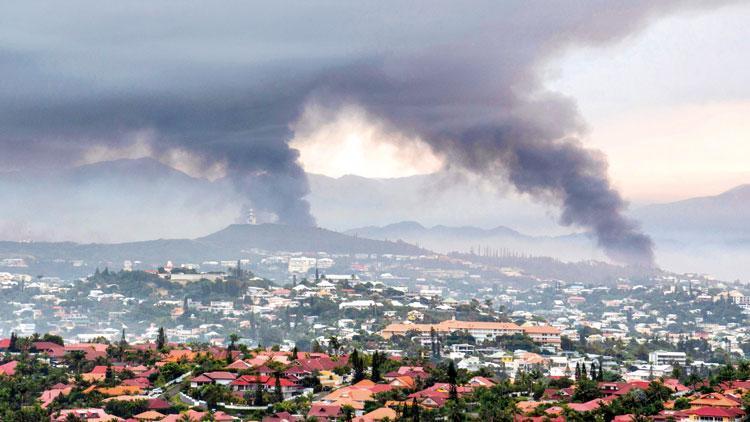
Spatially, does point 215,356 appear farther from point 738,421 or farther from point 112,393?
point 738,421

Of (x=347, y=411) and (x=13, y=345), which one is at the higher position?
(x=13, y=345)

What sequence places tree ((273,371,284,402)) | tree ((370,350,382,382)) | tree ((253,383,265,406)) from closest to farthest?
tree ((253,383,265,406)), tree ((273,371,284,402)), tree ((370,350,382,382))

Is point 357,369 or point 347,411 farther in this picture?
point 357,369

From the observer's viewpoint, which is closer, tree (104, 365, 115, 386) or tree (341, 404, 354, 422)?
tree (341, 404, 354, 422)

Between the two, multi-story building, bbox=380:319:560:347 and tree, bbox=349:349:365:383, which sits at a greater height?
multi-story building, bbox=380:319:560:347

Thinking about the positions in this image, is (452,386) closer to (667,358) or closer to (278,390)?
(278,390)

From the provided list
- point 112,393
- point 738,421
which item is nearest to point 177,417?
point 112,393

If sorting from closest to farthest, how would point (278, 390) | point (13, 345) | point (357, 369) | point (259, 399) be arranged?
point (259, 399), point (278, 390), point (357, 369), point (13, 345)

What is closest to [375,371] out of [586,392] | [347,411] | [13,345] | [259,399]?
[259,399]

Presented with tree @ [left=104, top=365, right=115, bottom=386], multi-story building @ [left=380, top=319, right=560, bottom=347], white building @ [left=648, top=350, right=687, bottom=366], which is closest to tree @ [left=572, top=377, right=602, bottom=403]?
tree @ [left=104, top=365, right=115, bottom=386]

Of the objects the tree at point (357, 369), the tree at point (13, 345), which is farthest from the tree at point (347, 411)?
the tree at point (13, 345)

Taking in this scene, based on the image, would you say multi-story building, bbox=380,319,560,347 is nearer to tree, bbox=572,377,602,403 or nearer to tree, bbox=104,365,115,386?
tree, bbox=104,365,115,386
